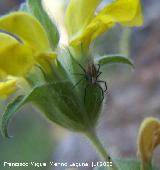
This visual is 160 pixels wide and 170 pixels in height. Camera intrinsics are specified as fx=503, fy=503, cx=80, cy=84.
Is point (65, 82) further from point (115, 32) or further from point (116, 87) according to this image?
point (115, 32)

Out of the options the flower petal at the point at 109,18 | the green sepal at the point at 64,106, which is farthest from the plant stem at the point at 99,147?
the flower petal at the point at 109,18

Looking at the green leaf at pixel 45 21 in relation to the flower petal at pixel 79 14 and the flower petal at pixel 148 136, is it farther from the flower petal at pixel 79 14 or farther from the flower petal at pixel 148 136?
the flower petal at pixel 148 136

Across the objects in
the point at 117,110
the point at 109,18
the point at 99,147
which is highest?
the point at 117,110

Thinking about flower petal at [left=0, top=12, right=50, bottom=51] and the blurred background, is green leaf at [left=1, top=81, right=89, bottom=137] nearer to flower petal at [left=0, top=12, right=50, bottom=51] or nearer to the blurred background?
flower petal at [left=0, top=12, right=50, bottom=51]

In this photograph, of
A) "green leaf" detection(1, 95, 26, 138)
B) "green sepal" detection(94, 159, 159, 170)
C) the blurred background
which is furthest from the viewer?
the blurred background

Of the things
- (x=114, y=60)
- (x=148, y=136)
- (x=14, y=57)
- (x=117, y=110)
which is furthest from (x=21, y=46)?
(x=117, y=110)

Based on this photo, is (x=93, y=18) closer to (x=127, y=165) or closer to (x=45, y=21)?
(x=45, y=21)

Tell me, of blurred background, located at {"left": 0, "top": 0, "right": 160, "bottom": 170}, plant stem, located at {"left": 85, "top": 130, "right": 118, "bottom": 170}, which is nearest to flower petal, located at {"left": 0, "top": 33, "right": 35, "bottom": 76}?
plant stem, located at {"left": 85, "top": 130, "right": 118, "bottom": 170}
